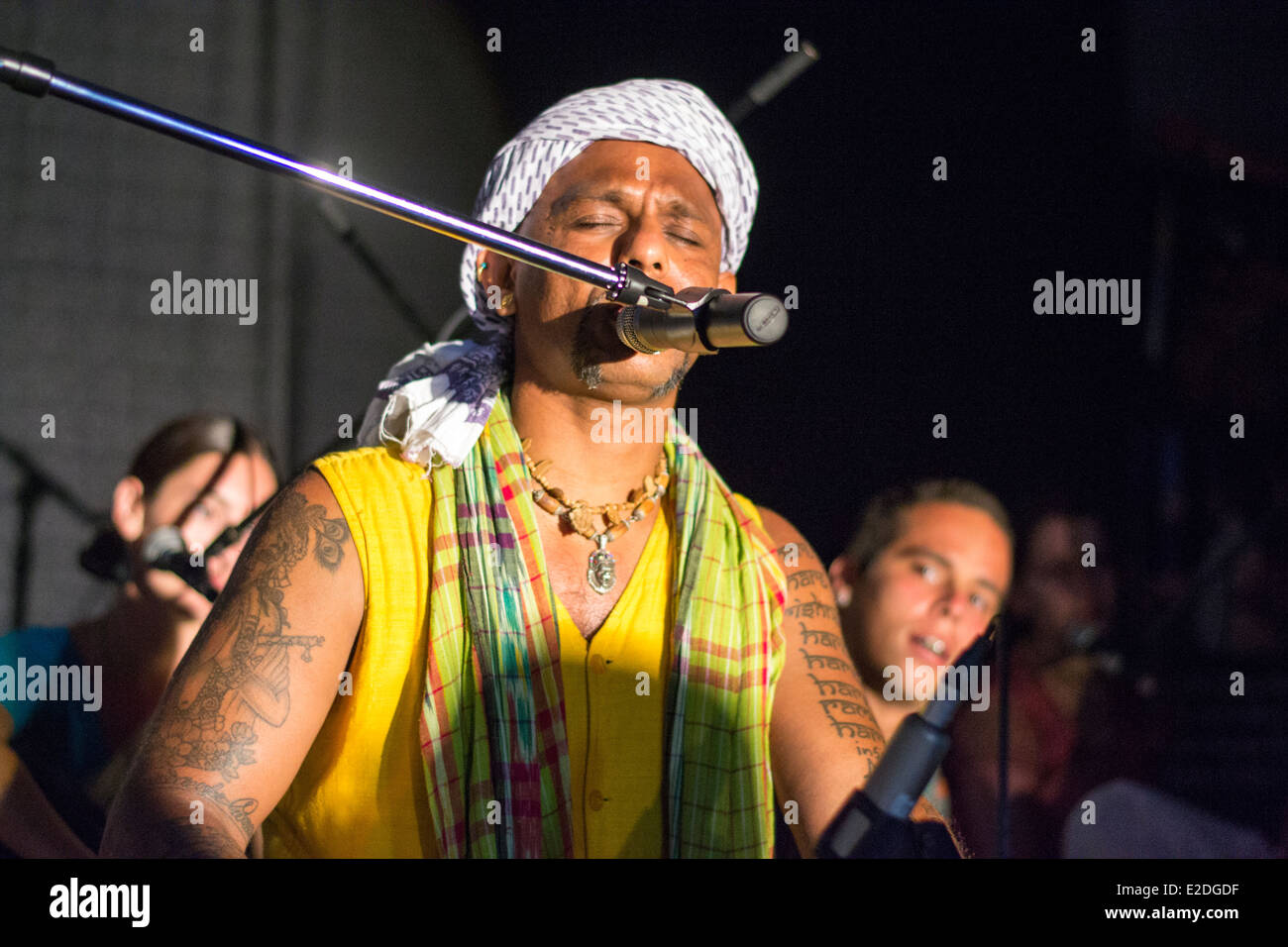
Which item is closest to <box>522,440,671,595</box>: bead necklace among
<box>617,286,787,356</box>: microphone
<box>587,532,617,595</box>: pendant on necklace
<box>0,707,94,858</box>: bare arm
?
<box>587,532,617,595</box>: pendant on necklace

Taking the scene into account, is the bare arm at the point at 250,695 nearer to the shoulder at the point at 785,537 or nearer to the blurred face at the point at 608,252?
the blurred face at the point at 608,252

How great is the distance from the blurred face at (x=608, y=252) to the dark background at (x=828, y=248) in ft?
4.93

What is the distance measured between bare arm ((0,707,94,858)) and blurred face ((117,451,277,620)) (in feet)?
1.98

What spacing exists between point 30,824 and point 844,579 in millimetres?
2146

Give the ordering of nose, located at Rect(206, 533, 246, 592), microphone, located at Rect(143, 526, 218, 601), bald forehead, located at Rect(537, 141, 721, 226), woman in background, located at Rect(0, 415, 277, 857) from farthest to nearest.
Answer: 1. woman in background, located at Rect(0, 415, 277, 857)
2. nose, located at Rect(206, 533, 246, 592)
3. microphone, located at Rect(143, 526, 218, 601)
4. bald forehead, located at Rect(537, 141, 721, 226)

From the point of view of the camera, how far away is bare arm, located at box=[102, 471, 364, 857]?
157cm

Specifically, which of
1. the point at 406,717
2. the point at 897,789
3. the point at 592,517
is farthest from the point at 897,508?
the point at 897,789

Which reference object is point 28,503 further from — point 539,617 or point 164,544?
point 539,617

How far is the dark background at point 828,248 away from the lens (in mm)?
3715

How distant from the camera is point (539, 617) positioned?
Result: 196 cm

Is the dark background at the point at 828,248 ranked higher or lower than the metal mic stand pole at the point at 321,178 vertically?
higher

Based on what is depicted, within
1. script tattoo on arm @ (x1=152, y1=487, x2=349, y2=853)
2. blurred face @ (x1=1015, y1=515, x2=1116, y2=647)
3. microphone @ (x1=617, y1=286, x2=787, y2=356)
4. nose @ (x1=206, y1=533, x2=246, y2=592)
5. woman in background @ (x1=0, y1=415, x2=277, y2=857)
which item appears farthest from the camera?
blurred face @ (x1=1015, y1=515, x2=1116, y2=647)

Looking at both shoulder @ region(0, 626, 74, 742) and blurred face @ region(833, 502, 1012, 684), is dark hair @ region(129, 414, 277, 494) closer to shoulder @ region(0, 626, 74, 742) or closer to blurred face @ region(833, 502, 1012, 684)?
shoulder @ region(0, 626, 74, 742)

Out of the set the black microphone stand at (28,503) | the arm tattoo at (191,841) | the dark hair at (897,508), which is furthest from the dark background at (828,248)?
the arm tattoo at (191,841)
